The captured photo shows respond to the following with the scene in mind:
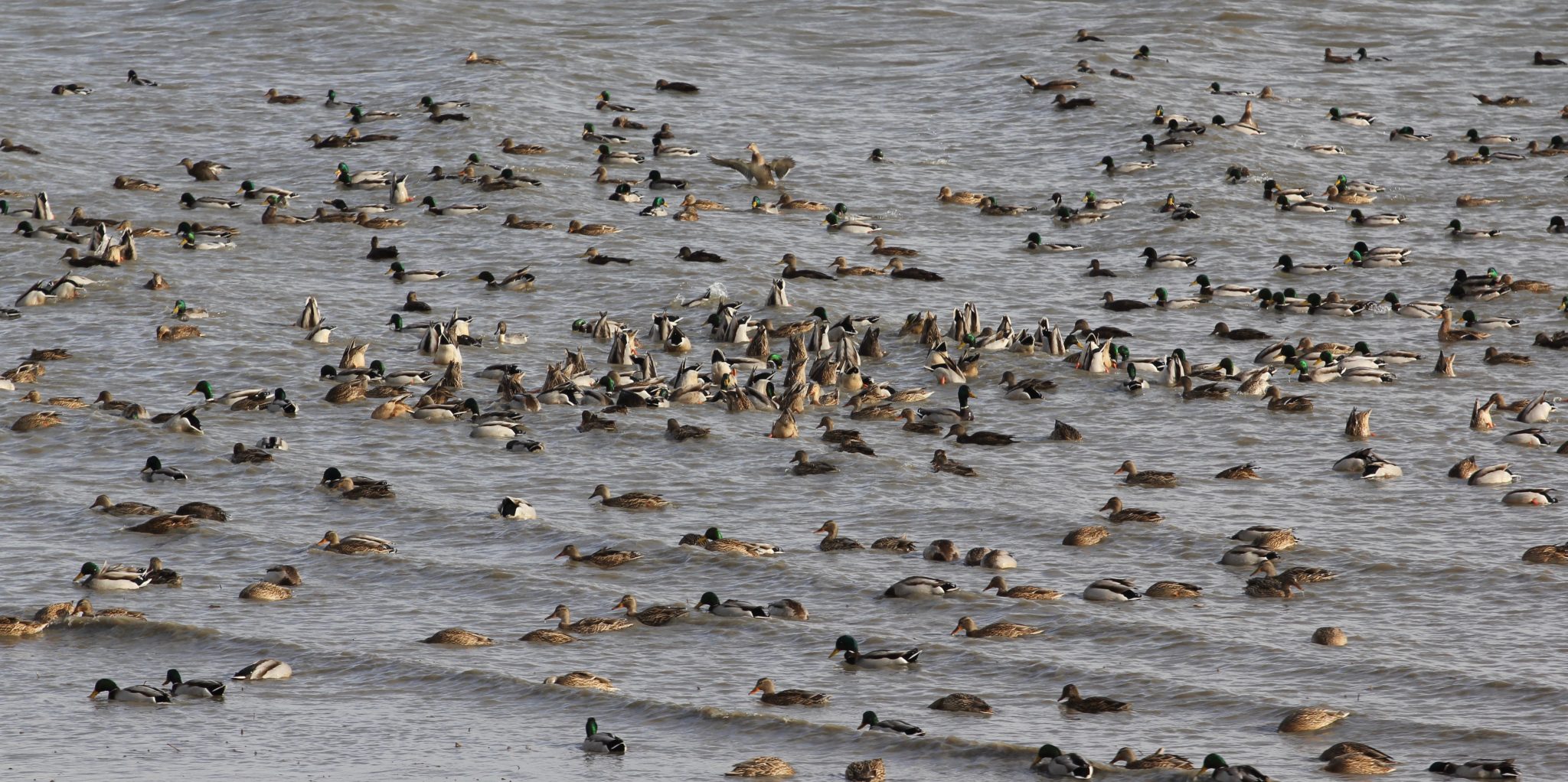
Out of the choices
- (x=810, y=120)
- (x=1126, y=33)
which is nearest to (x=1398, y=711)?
(x=810, y=120)

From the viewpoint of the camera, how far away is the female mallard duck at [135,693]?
23281 millimetres

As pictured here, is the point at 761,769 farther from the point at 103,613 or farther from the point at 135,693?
the point at 103,613

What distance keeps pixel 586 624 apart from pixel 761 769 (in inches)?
221

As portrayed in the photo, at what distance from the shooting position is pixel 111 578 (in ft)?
88.9

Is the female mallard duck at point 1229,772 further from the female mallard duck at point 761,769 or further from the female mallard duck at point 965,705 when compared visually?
the female mallard duck at point 761,769

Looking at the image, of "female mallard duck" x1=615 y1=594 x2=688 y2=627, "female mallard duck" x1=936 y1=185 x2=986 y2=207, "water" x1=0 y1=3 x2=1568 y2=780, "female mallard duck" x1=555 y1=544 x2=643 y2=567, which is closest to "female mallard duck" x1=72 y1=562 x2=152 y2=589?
"water" x1=0 y1=3 x2=1568 y2=780

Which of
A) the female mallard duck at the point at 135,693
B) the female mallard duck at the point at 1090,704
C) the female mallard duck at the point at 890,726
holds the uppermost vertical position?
the female mallard duck at the point at 890,726

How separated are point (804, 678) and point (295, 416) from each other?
49.0ft

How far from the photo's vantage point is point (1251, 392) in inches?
1474

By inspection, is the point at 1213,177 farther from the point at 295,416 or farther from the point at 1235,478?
the point at 295,416

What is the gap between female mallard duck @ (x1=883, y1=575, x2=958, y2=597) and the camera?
27.2 metres

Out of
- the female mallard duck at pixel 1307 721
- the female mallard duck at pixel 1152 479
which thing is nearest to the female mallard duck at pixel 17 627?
the female mallard duck at pixel 1307 721

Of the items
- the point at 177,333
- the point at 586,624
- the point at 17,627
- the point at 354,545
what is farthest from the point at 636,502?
the point at 177,333

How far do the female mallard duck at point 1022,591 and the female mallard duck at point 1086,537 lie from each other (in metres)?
2.34
